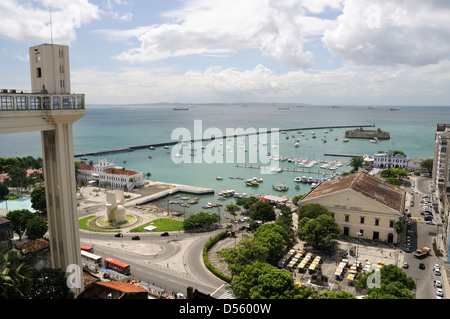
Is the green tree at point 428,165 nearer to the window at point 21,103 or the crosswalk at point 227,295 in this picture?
the crosswalk at point 227,295

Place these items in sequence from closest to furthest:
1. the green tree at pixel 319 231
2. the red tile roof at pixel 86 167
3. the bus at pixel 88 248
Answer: the green tree at pixel 319 231 < the bus at pixel 88 248 < the red tile roof at pixel 86 167

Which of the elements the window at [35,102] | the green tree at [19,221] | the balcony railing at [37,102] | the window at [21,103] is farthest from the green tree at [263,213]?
the window at [21,103]

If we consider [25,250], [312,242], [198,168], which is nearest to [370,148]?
[198,168]

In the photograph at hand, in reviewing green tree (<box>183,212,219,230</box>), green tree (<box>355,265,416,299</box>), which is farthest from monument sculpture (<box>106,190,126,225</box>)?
green tree (<box>355,265,416,299</box>)

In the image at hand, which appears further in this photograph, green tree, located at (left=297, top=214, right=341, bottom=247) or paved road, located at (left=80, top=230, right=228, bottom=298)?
green tree, located at (left=297, top=214, right=341, bottom=247)

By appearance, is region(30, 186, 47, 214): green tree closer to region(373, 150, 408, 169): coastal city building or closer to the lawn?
the lawn

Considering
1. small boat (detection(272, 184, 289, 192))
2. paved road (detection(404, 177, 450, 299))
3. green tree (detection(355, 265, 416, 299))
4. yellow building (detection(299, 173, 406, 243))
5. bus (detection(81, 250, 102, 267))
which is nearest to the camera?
green tree (detection(355, 265, 416, 299))

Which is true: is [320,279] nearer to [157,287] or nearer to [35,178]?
[157,287]
